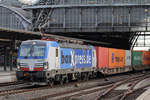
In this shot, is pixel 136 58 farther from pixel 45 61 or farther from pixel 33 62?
pixel 33 62

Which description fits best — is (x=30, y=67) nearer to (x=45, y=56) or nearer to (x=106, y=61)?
(x=45, y=56)

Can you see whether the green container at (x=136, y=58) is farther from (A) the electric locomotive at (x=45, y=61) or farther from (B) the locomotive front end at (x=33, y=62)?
(B) the locomotive front end at (x=33, y=62)

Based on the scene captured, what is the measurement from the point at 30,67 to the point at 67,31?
48673 mm

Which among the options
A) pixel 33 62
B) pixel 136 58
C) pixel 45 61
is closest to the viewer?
pixel 45 61

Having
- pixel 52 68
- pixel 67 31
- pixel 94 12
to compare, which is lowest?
pixel 52 68

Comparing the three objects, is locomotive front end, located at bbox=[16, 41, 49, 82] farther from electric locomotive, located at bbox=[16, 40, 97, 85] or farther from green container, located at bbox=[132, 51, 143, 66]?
green container, located at bbox=[132, 51, 143, 66]

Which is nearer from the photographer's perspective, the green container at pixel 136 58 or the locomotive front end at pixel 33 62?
the locomotive front end at pixel 33 62

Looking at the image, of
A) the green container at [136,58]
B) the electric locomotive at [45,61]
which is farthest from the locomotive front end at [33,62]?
the green container at [136,58]

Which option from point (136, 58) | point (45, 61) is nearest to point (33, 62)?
point (45, 61)

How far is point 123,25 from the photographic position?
6575 centimetres

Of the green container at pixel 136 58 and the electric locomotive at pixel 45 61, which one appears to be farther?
the green container at pixel 136 58

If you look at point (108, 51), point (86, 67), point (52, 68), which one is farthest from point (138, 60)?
point (52, 68)

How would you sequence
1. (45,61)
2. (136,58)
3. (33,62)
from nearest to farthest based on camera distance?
(45,61)
(33,62)
(136,58)

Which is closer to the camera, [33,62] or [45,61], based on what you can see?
[45,61]
